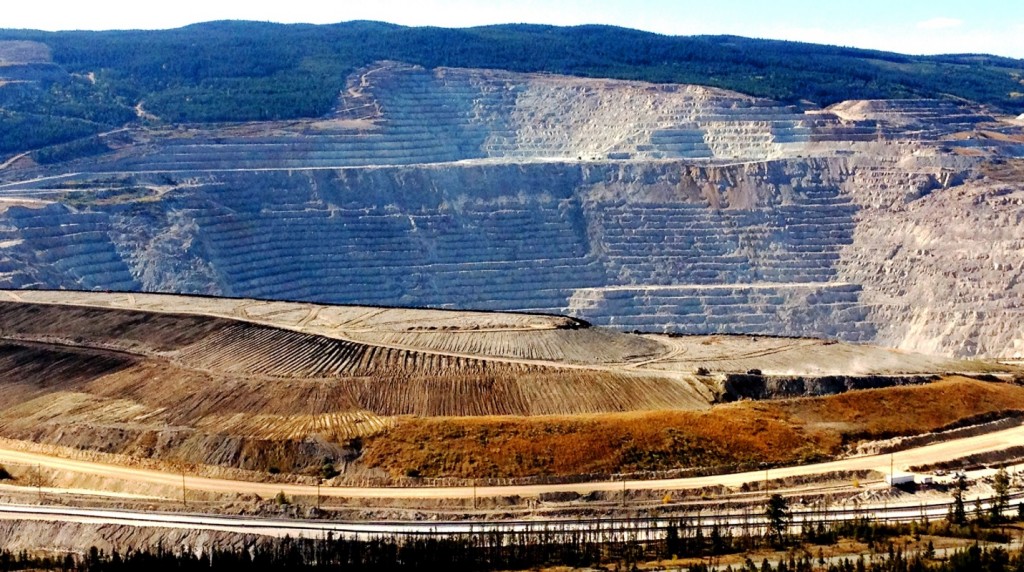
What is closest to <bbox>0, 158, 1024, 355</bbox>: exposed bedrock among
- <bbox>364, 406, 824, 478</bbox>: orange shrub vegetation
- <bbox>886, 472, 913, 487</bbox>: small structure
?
<bbox>364, 406, 824, 478</bbox>: orange shrub vegetation

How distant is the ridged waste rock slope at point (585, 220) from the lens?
109m

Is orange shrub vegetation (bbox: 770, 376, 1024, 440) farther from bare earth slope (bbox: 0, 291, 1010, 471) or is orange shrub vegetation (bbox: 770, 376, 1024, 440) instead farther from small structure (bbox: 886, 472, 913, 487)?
small structure (bbox: 886, 472, 913, 487)

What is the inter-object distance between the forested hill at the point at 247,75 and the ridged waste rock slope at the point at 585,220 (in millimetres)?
8118

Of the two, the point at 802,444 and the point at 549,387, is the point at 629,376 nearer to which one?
the point at 549,387

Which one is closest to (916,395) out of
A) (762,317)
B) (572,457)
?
(572,457)

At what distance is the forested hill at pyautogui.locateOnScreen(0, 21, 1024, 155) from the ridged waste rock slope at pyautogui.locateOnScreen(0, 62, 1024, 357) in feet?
26.6

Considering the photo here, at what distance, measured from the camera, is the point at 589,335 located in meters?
70.0

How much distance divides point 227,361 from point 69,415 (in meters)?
7.24

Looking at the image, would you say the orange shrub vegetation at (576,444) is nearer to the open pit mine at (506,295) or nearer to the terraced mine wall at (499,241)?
the open pit mine at (506,295)

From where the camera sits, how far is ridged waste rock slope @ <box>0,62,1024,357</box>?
4296 inches

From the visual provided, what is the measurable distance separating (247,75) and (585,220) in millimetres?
58887

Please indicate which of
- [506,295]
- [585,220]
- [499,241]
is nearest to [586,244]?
[585,220]

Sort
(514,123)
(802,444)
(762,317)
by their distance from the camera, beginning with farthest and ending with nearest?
(514,123) < (762,317) < (802,444)

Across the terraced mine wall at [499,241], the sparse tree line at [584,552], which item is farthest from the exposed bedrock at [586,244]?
the sparse tree line at [584,552]
